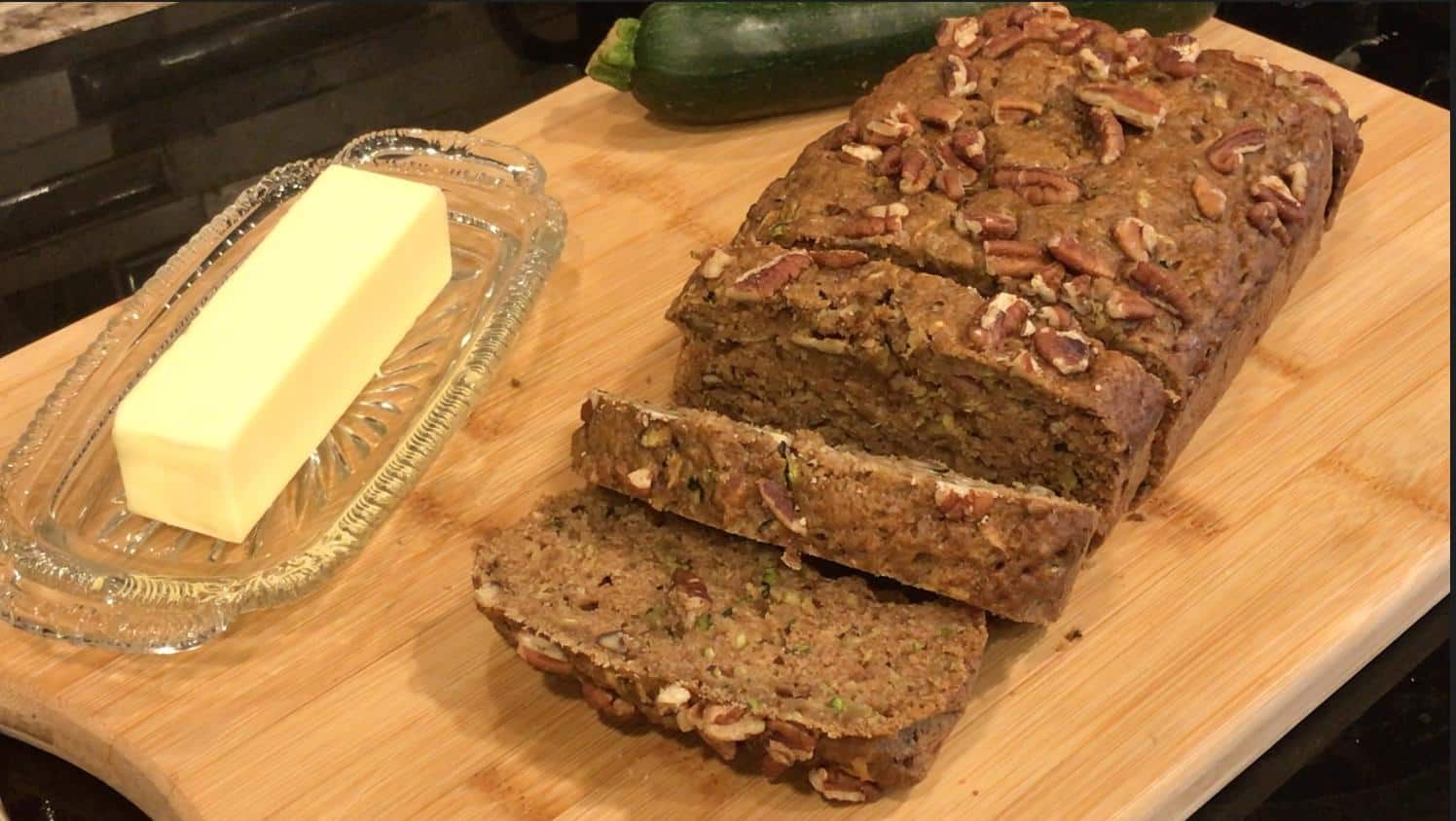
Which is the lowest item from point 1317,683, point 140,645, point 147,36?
point 1317,683

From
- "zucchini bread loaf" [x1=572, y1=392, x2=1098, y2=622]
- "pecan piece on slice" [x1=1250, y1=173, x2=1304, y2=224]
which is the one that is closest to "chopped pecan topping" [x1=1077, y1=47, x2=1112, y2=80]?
"pecan piece on slice" [x1=1250, y1=173, x2=1304, y2=224]

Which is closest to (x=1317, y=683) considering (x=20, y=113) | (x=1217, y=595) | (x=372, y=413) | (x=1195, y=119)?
(x=1217, y=595)

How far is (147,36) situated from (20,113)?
59 cm

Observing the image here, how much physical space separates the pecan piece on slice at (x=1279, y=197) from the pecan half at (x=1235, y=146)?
0.24 feet

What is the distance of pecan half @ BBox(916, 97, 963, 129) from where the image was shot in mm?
3818

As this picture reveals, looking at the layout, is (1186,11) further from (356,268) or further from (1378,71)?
(356,268)

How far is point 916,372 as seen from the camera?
3.29 meters

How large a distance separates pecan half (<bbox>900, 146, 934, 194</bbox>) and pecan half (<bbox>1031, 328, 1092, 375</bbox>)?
0.61m

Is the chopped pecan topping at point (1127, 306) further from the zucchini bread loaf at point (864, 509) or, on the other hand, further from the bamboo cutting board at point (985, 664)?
the bamboo cutting board at point (985, 664)

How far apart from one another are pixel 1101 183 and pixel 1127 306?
443mm

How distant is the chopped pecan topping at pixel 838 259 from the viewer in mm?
3441

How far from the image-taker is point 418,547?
11.9 feet

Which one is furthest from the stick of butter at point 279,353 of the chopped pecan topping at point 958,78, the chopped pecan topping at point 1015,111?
the chopped pecan topping at point 1015,111

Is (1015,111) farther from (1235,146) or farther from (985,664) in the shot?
(985,664)
